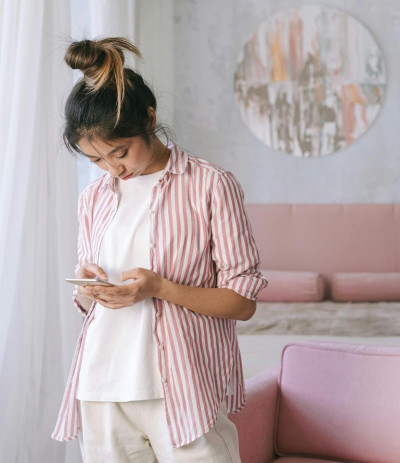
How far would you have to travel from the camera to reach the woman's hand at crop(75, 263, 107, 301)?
1123 millimetres

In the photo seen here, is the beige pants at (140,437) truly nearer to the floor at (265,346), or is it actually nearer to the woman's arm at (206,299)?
the woman's arm at (206,299)

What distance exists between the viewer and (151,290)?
1.11m

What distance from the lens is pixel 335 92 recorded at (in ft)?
14.3

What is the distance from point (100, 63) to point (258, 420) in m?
1.06

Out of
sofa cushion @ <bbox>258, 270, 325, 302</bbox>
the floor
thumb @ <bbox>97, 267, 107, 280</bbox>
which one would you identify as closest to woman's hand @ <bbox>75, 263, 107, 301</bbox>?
thumb @ <bbox>97, 267, 107, 280</bbox>

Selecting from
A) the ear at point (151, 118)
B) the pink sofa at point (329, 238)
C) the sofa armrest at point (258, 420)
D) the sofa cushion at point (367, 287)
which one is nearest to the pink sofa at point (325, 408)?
the sofa armrest at point (258, 420)

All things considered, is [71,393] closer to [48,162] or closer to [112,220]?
[112,220]

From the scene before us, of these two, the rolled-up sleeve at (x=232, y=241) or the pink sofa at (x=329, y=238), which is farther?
the pink sofa at (x=329, y=238)

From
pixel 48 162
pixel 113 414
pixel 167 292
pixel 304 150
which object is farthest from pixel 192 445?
pixel 304 150

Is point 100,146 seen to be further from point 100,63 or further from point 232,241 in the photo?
point 232,241

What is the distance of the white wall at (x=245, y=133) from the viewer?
4.34 m

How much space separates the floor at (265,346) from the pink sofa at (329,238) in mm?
402

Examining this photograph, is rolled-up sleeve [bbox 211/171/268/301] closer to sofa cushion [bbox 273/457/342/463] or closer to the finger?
the finger

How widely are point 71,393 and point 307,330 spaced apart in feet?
9.22
